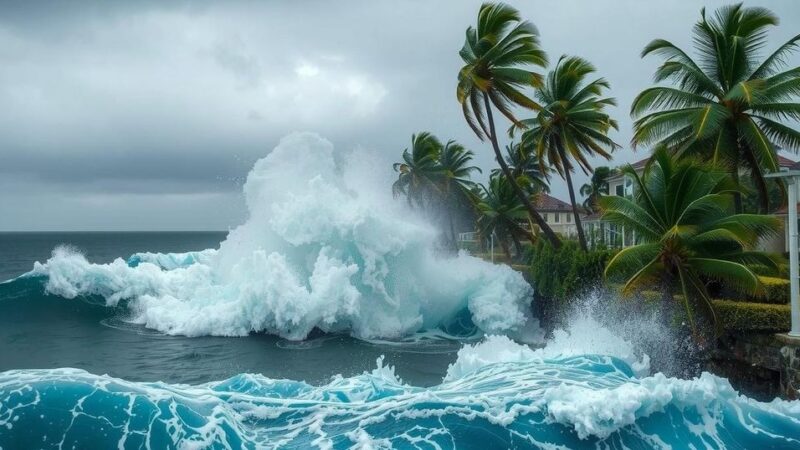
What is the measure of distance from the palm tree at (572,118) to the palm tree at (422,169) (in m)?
12.9

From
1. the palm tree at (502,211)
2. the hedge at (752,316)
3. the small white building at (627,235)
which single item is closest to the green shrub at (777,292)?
the hedge at (752,316)

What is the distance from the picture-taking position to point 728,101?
15703 millimetres

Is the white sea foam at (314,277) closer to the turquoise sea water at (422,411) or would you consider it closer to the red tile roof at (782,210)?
the turquoise sea water at (422,411)

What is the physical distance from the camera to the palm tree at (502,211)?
31594 millimetres

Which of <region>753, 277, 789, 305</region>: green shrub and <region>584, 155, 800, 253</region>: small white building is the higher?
<region>584, 155, 800, 253</region>: small white building

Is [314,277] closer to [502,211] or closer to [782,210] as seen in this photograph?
[502,211]

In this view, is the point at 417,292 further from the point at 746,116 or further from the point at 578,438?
the point at 578,438

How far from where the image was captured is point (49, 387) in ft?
23.2

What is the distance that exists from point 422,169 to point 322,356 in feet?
63.8

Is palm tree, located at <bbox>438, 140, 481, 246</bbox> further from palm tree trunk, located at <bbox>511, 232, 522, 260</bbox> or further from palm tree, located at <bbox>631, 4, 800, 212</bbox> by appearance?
palm tree, located at <bbox>631, 4, 800, 212</bbox>

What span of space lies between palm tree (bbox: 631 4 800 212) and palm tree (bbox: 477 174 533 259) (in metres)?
14.5

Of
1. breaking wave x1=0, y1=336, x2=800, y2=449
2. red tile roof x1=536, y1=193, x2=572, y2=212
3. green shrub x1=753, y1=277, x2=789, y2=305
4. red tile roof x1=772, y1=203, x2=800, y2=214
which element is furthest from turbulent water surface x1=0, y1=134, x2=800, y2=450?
red tile roof x1=536, y1=193, x2=572, y2=212

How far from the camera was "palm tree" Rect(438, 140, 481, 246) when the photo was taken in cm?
3650

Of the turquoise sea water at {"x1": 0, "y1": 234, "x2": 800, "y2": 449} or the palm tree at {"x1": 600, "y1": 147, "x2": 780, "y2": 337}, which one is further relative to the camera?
the palm tree at {"x1": 600, "y1": 147, "x2": 780, "y2": 337}
